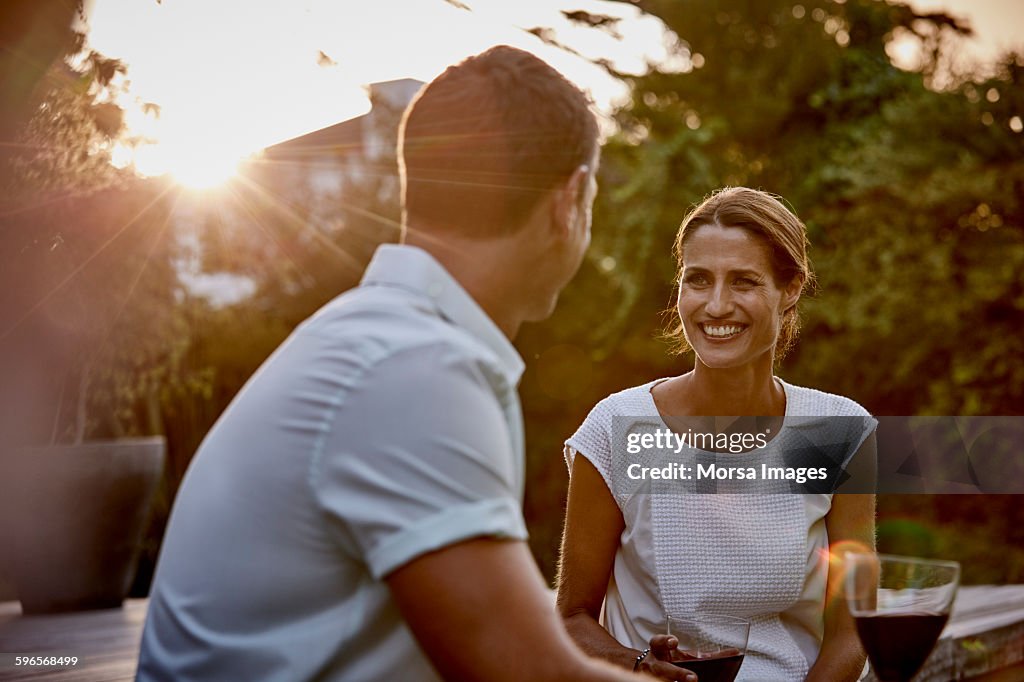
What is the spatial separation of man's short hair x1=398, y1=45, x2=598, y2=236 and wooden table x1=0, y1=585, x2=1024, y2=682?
1.82 meters

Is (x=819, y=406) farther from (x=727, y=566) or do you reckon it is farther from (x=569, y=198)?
(x=569, y=198)

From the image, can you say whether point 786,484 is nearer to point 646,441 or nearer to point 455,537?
point 646,441

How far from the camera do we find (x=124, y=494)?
4016mm

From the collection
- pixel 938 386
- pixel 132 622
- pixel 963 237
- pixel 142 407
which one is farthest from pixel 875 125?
pixel 132 622

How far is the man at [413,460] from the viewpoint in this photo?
81 centimetres

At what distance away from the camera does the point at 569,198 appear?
1.04m

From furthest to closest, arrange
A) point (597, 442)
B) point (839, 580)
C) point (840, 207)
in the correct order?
point (840, 207) → point (597, 442) → point (839, 580)

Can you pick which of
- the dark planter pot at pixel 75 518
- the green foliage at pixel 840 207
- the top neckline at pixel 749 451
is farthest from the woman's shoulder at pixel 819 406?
the green foliage at pixel 840 207

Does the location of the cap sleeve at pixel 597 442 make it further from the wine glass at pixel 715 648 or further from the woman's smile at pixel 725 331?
the wine glass at pixel 715 648

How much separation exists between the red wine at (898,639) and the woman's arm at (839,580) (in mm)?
545

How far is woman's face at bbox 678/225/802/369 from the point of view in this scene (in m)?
1.93

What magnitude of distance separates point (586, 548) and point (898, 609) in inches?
33.3

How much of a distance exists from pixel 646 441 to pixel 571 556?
0.26m

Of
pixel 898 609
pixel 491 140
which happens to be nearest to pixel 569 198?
pixel 491 140
